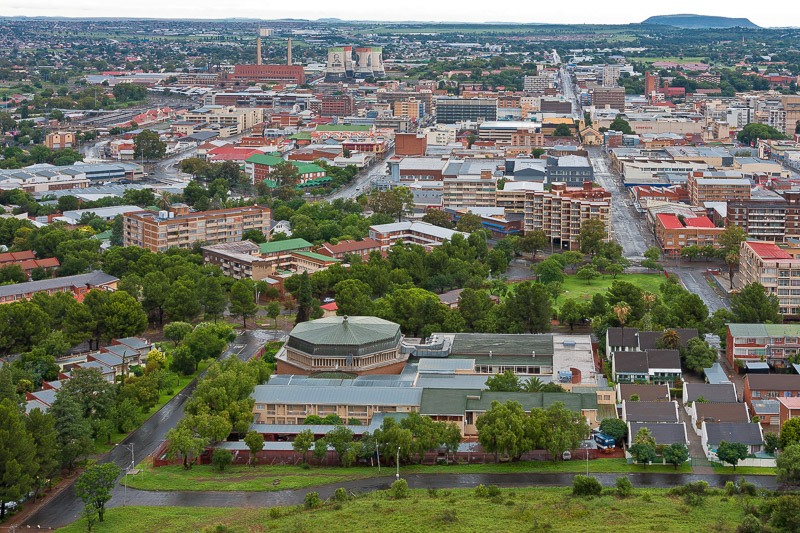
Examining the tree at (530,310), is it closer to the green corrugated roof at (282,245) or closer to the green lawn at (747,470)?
the green lawn at (747,470)

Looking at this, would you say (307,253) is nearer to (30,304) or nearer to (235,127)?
(30,304)

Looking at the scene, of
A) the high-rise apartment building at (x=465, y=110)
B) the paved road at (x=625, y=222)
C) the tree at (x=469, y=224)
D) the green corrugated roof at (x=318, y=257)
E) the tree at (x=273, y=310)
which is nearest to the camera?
the tree at (x=273, y=310)

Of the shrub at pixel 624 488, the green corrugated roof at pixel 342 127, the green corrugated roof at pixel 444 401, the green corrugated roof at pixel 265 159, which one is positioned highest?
the green corrugated roof at pixel 342 127

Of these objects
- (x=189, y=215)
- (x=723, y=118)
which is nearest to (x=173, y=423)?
(x=189, y=215)

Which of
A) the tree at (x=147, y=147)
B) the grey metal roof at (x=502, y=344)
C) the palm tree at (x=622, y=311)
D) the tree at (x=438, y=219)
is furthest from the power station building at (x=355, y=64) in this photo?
the grey metal roof at (x=502, y=344)

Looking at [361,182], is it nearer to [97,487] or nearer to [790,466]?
[97,487]

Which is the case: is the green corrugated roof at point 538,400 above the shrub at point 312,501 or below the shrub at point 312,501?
above
